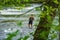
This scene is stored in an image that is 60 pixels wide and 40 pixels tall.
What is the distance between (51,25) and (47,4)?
27 centimetres

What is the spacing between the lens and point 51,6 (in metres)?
1.90

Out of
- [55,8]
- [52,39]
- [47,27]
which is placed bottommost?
[52,39]

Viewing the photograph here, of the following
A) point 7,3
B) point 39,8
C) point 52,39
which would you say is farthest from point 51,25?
point 7,3

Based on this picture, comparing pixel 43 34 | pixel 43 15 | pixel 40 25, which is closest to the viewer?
pixel 43 34

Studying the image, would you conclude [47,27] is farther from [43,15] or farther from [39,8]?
[39,8]

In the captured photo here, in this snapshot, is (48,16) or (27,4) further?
(27,4)

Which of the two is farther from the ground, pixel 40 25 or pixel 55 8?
pixel 55 8

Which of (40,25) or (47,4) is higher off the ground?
(47,4)

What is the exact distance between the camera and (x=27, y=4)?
6.27ft

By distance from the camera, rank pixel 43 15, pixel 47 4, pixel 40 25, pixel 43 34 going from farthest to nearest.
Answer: pixel 40 25 → pixel 47 4 → pixel 43 15 → pixel 43 34

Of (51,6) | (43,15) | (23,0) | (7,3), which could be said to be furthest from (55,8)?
(7,3)

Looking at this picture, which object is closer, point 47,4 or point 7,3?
point 7,3

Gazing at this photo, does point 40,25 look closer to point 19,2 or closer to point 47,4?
point 47,4

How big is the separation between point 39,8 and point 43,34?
363 mm
